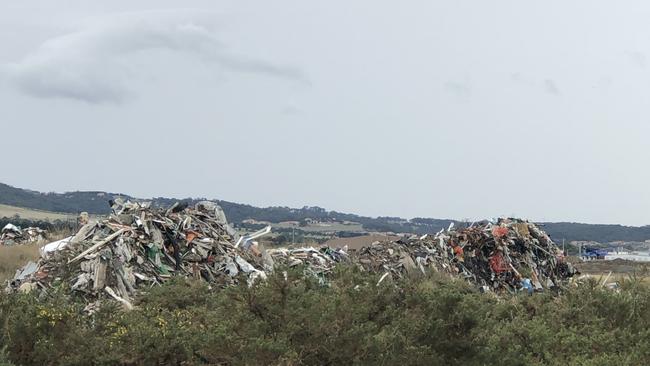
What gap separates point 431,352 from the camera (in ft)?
24.5

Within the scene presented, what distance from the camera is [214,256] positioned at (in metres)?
18.7

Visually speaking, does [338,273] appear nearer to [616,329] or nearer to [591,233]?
[616,329]

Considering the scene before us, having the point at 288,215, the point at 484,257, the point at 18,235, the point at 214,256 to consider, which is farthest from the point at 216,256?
the point at 288,215

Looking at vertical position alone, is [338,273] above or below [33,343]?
above

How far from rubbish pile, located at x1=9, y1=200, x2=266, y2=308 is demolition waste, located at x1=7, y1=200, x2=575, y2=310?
3cm

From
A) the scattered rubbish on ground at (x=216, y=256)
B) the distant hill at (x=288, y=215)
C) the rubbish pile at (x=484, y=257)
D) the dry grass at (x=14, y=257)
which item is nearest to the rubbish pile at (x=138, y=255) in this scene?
the scattered rubbish on ground at (x=216, y=256)

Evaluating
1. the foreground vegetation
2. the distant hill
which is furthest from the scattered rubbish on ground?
the distant hill

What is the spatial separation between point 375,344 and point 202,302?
5.96m

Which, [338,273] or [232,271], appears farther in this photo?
Result: [232,271]

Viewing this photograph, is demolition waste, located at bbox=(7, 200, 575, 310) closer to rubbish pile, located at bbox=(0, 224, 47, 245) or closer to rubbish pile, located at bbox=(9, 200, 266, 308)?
rubbish pile, located at bbox=(9, 200, 266, 308)

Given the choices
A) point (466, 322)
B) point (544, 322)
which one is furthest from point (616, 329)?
point (466, 322)

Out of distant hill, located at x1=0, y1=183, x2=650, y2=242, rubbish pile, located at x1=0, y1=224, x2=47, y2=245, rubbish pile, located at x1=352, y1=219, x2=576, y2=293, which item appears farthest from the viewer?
distant hill, located at x1=0, y1=183, x2=650, y2=242

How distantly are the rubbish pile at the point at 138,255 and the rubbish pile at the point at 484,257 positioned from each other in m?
5.39

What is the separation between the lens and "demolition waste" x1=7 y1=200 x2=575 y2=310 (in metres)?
15.8
